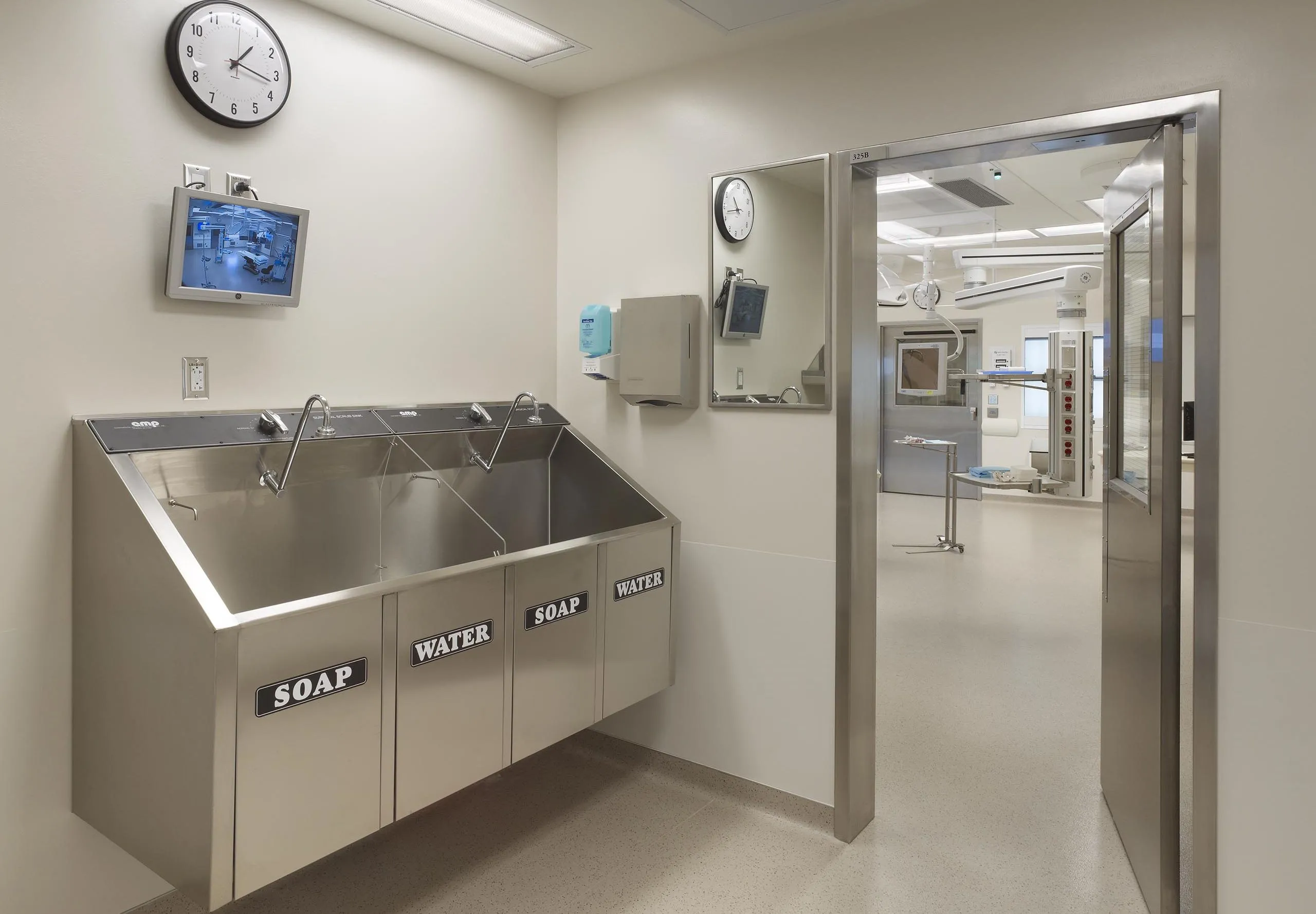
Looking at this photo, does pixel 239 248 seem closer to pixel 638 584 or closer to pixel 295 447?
pixel 295 447

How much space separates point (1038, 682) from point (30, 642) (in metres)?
4.02

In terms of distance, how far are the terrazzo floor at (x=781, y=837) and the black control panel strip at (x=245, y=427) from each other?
4.04 feet

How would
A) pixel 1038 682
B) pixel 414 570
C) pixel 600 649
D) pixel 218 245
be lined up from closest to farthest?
1. pixel 218 245
2. pixel 600 649
3. pixel 414 570
4. pixel 1038 682

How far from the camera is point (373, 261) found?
2.69 m

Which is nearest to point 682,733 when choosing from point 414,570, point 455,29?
point 414,570

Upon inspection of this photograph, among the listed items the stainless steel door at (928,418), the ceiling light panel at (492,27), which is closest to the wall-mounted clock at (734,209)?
the ceiling light panel at (492,27)

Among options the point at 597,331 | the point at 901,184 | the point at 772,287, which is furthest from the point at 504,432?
the point at 901,184

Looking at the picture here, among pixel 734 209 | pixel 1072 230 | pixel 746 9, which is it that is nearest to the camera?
pixel 746 9

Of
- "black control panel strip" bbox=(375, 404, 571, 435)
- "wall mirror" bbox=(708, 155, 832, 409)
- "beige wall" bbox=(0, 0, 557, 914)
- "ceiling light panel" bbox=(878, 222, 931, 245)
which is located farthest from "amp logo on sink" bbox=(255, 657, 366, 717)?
"ceiling light panel" bbox=(878, 222, 931, 245)

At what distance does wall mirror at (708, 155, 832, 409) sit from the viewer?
2668 millimetres

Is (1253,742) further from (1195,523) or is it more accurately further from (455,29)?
(455,29)

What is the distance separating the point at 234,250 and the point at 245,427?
477 mm

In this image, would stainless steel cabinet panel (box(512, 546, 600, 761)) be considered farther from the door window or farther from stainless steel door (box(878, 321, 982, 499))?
stainless steel door (box(878, 321, 982, 499))

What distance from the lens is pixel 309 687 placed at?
1.75 meters
